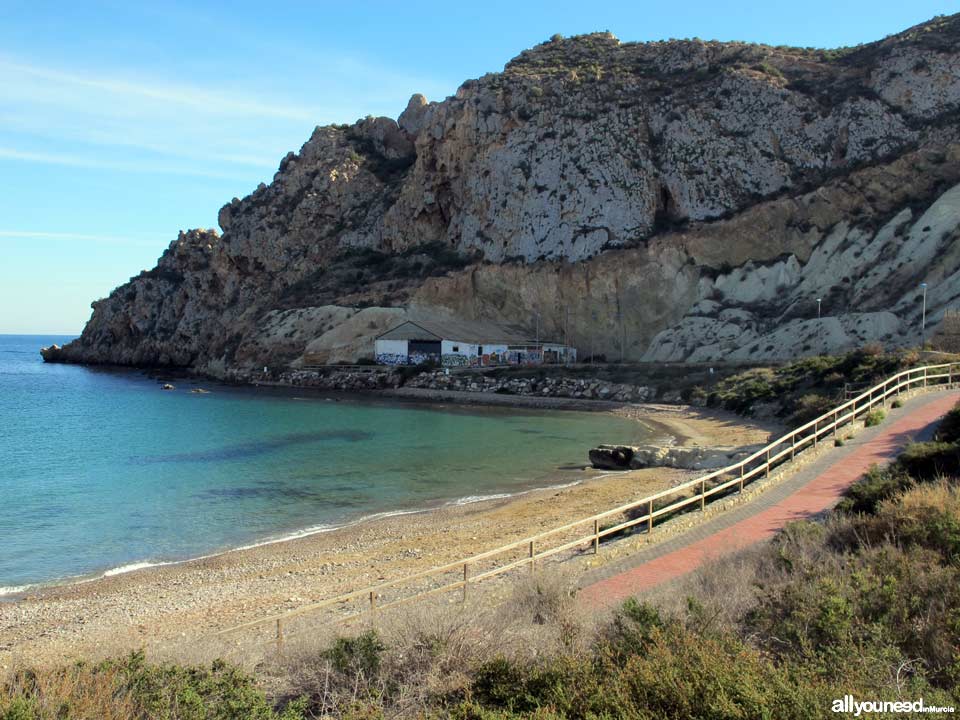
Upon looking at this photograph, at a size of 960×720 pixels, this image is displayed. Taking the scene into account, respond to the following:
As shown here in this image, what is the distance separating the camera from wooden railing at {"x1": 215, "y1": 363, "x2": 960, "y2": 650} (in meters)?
9.47

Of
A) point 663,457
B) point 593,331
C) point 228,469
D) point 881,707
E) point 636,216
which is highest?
point 636,216

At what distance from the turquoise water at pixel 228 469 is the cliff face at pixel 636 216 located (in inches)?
989

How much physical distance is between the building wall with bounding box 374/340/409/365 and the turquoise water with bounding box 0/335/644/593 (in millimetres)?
18656

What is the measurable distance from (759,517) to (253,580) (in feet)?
33.2

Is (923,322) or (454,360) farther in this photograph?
(454,360)

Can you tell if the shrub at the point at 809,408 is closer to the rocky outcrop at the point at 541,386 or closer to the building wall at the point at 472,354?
the rocky outcrop at the point at 541,386

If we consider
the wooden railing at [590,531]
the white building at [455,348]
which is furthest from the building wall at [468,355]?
the wooden railing at [590,531]

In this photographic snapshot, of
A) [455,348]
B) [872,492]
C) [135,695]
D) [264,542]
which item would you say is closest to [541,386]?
[455,348]

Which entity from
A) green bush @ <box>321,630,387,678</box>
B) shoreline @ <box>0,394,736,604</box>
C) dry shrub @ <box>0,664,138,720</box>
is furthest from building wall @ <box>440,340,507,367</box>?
dry shrub @ <box>0,664,138,720</box>

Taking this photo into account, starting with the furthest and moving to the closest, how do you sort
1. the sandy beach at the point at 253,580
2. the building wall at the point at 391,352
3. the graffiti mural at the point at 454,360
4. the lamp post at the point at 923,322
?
the building wall at the point at 391,352
the graffiti mural at the point at 454,360
the lamp post at the point at 923,322
the sandy beach at the point at 253,580

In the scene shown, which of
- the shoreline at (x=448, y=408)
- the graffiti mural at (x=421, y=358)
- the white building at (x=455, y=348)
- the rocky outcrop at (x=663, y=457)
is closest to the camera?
the shoreline at (x=448, y=408)

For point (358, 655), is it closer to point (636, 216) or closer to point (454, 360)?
point (454, 360)

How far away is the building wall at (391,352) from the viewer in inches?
2862

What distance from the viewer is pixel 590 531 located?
15562mm
